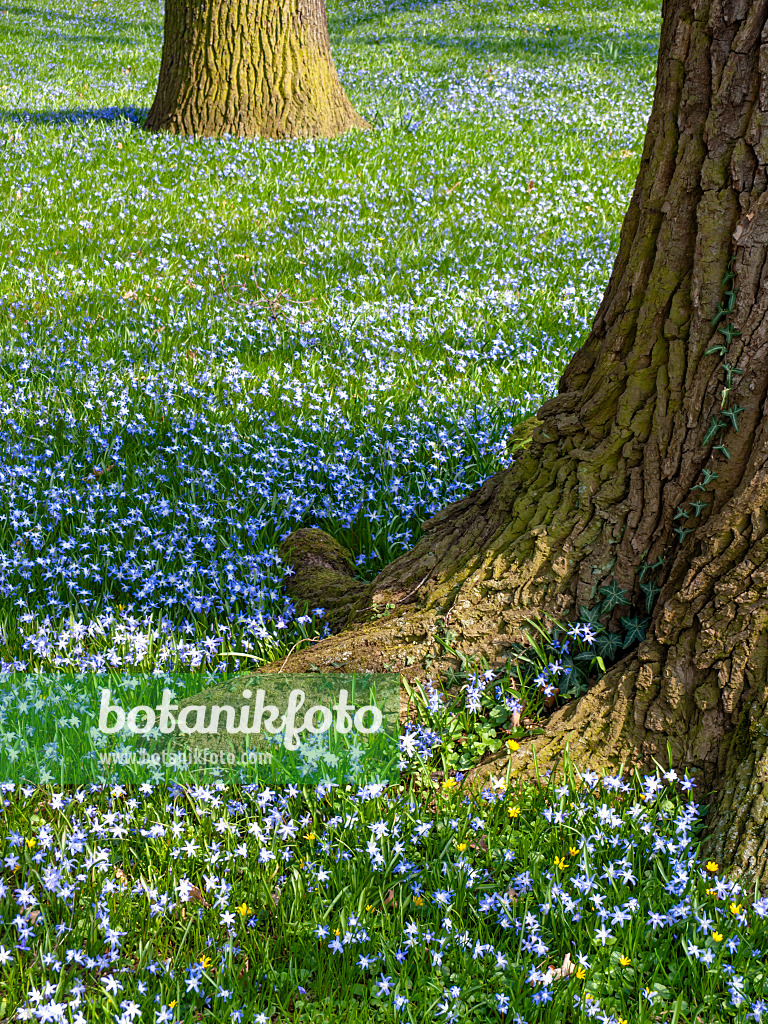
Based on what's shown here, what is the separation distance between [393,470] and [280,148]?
24.3ft

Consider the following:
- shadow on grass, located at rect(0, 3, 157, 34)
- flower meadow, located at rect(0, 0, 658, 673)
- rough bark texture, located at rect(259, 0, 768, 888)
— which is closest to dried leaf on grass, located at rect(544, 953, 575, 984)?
rough bark texture, located at rect(259, 0, 768, 888)

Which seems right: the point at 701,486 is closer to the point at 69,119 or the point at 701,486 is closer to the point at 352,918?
the point at 352,918

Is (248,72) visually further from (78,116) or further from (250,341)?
(250,341)

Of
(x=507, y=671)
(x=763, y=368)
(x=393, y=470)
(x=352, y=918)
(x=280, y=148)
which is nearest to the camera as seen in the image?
(x=352, y=918)

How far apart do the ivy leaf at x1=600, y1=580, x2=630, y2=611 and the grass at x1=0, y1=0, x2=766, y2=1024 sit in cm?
33

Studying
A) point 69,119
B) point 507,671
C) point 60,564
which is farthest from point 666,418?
point 69,119

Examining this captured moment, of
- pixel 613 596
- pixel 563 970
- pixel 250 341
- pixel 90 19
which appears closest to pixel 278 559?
pixel 613 596

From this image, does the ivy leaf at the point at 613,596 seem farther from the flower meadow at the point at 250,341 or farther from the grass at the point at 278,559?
the flower meadow at the point at 250,341

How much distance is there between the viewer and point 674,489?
108 inches

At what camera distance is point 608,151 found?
11477 mm

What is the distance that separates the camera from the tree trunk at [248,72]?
10.3m

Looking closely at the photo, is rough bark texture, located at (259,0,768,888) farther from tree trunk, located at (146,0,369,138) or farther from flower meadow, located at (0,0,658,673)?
tree trunk, located at (146,0,369,138)

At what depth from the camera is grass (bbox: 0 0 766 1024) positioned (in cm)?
222

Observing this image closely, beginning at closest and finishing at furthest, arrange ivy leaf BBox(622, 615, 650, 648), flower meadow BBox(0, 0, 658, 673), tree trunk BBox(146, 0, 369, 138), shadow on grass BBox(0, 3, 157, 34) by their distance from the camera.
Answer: ivy leaf BBox(622, 615, 650, 648) < flower meadow BBox(0, 0, 658, 673) < tree trunk BBox(146, 0, 369, 138) < shadow on grass BBox(0, 3, 157, 34)
